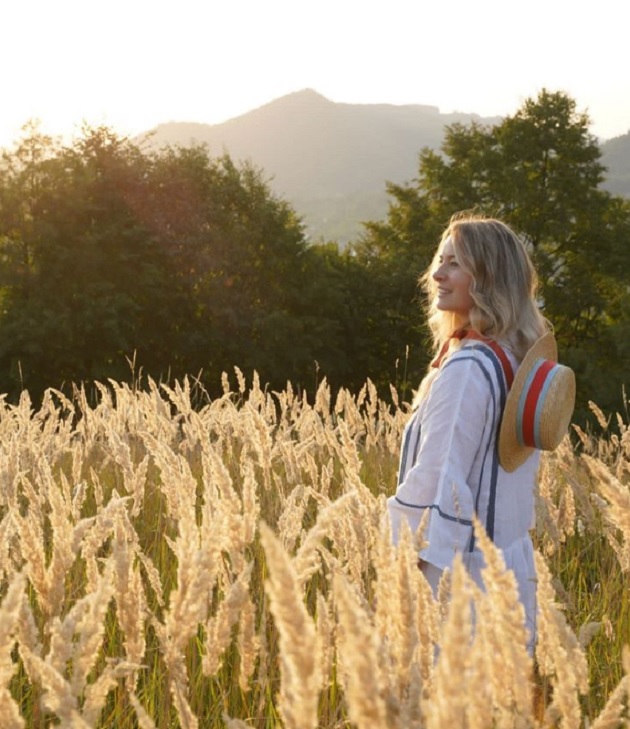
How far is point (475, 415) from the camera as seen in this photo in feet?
9.17

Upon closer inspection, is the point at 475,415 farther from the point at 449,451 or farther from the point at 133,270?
the point at 133,270

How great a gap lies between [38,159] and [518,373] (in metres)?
28.8

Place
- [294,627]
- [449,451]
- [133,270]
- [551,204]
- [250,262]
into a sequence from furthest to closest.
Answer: [250,262] → [551,204] → [133,270] → [449,451] → [294,627]

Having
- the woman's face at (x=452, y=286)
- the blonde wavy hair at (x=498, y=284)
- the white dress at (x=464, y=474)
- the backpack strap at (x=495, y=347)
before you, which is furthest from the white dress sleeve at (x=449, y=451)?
the woman's face at (x=452, y=286)

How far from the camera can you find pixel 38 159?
29.0 m

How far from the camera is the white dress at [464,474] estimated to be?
2680 mm

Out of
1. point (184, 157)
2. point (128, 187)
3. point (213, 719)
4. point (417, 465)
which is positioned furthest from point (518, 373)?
point (184, 157)

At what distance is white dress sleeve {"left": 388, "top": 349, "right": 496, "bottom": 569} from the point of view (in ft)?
8.79

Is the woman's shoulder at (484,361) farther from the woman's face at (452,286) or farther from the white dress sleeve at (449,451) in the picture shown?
the woman's face at (452,286)

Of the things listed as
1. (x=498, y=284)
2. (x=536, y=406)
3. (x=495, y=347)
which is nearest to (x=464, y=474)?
(x=536, y=406)

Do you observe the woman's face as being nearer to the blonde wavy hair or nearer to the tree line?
the blonde wavy hair

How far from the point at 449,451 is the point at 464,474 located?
114 mm

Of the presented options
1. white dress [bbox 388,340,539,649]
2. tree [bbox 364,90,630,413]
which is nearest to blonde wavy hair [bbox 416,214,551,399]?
white dress [bbox 388,340,539,649]

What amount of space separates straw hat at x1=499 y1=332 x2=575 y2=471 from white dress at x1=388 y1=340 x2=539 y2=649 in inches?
3.0
